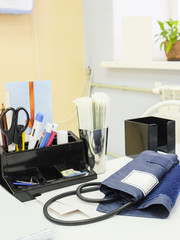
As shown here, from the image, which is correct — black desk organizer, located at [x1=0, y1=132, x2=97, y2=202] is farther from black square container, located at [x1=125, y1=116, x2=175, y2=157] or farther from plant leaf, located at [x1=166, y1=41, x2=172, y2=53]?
plant leaf, located at [x1=166, y1=41, x2=172, y2=53]

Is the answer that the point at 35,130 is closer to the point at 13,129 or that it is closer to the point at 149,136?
the point at 13,129

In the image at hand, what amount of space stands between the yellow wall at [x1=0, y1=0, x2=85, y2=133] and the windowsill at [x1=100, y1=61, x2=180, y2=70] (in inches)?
11.7

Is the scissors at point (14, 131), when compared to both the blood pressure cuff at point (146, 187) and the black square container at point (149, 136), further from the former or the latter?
the black square container at point (149, 136)

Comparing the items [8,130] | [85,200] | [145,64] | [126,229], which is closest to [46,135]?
[8,130]

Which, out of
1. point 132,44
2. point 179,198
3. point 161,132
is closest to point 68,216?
point 179,198

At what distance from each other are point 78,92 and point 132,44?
59 centimetres

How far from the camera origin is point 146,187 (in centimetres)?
72

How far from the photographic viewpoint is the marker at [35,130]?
2.81ft

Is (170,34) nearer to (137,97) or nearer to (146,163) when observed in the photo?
(137,97)

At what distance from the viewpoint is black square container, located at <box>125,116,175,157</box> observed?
1009 millimetres

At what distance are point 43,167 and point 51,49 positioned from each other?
1604mm

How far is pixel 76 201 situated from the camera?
75cm

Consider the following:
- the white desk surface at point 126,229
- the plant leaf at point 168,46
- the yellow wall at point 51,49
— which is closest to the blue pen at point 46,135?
the white desk surface at point 126,229

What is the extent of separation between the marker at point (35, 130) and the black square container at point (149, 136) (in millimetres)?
323
